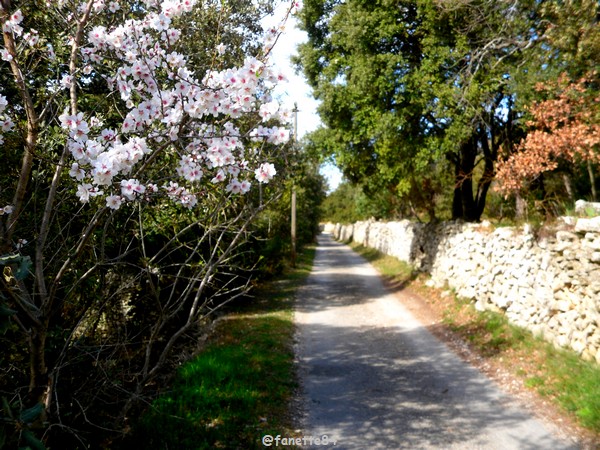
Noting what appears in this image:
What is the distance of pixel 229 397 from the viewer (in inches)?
223

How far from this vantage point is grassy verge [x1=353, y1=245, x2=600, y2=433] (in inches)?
211

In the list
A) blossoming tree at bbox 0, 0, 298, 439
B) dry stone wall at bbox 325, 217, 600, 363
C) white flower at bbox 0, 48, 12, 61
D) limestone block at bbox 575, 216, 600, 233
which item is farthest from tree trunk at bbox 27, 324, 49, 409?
limestone block at bbox 575, 216, 600, 233

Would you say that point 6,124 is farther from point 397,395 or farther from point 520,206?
point 520,206

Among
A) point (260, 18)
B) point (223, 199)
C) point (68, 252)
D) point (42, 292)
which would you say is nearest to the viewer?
point (42, 292)

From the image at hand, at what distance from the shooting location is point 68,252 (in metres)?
3.50

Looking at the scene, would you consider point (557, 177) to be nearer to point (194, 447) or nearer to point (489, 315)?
point (489, 315)

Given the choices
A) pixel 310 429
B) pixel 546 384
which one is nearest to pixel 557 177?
pixel 546 384

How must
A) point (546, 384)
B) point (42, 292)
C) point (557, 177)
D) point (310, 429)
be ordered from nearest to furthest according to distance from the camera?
point (42, 292)
point (310, 429)
point (546, 384)
point (557, 177)

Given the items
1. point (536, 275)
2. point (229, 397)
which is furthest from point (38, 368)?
point (536, 275)

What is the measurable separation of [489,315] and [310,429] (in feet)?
19.0

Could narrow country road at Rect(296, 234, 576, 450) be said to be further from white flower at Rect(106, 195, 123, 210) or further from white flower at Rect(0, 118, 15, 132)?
white flower at Rect(0, 118, 15, 132)

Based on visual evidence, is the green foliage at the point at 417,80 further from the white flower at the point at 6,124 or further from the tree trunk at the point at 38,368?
the tree trunk at the point at 38,368

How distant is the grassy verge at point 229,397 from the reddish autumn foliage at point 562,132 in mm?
5616

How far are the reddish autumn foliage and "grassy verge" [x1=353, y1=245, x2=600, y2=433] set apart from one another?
2899mm
